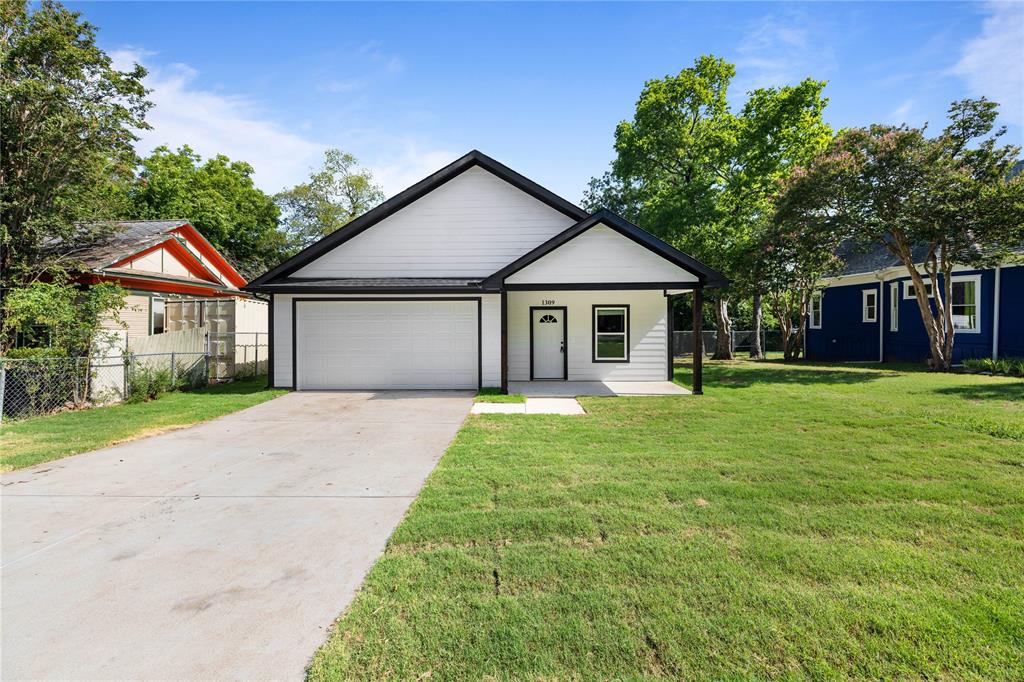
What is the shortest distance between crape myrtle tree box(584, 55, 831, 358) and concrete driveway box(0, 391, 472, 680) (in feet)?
54.0

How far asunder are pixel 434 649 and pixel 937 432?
856cm

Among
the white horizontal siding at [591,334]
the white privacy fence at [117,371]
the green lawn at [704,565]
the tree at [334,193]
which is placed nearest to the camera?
the green lawn at [704,565]

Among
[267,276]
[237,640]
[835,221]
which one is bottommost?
[237,640]

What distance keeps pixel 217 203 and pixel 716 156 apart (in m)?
33.2

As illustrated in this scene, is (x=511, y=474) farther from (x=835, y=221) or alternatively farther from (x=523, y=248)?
(x=835, y=221)

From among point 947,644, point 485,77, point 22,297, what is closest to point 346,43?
point 485,77

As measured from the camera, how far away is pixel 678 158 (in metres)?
22.3

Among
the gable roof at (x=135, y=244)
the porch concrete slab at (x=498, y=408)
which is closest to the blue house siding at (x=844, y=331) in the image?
the porch concrete slab at (x=498, y=408)

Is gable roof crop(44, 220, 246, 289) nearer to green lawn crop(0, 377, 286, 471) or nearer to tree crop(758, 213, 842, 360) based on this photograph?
green lawn crop(0, 377, 286, 471)

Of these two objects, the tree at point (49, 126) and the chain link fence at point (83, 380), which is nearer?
the chain link fence at point (83, 380)

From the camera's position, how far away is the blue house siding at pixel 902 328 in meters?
15.6

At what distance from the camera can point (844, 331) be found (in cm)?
2256

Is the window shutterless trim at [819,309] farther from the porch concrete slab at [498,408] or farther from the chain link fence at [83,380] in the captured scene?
the chain link fence at [83,380]

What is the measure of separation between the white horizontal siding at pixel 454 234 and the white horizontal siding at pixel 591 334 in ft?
5.71
